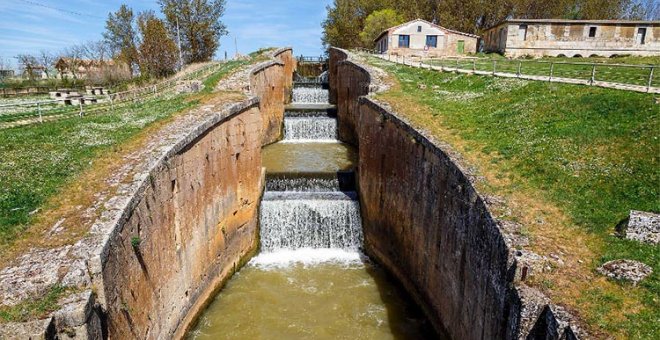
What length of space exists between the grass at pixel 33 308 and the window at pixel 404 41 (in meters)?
41.4

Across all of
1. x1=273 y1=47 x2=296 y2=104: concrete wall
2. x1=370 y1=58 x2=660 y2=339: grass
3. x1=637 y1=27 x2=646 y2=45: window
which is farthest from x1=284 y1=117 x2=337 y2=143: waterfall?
x1=637 y1=27 x2=646 y2=45: window

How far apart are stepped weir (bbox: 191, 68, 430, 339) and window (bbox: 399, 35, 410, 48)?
24.8 metres

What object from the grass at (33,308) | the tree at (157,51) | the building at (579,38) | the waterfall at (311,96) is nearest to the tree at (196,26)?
the tree at (157,51)

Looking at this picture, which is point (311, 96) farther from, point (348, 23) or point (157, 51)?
point (348, 23)

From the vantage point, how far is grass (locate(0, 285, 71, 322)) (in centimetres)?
602

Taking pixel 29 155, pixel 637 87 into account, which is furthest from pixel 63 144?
pixel 637 87

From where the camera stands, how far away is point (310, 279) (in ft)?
48.0

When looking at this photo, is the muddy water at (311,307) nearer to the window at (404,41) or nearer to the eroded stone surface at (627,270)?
the eroded stone surface at (627,270)

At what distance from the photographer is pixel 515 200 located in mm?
9273

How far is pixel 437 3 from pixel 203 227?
55.6m

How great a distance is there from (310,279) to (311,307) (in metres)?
1.68

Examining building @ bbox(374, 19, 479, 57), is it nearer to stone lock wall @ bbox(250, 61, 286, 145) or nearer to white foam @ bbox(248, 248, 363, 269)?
stone lock wall @ bbox(250, 61, 286, 145)

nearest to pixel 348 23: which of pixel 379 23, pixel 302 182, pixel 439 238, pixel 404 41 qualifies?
pixel 379 23

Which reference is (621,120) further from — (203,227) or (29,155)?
(29,155)
